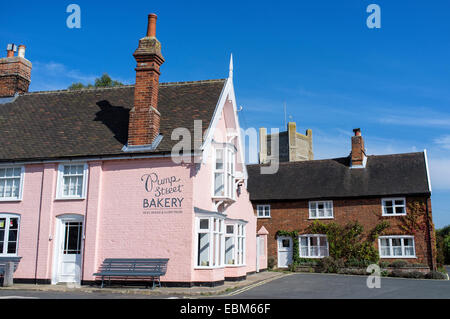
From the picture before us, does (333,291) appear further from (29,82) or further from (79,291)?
(29,82)

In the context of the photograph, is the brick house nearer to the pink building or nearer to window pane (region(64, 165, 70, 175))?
the pink building

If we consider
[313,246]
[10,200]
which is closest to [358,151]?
[313,246]

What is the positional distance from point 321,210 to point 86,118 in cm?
1835

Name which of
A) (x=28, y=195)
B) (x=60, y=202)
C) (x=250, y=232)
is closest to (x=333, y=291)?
(x=250, y=232)

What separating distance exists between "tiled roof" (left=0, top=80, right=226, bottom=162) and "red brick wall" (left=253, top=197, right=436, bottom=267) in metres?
14.3

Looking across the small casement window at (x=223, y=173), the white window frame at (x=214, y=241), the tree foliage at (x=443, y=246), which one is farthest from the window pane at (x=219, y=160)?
the tree foliage at (x=443, y=246)

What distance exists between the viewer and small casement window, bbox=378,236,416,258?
28578mm

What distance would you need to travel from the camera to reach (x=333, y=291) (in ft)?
53.6

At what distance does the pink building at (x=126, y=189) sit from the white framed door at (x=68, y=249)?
4 centimetres

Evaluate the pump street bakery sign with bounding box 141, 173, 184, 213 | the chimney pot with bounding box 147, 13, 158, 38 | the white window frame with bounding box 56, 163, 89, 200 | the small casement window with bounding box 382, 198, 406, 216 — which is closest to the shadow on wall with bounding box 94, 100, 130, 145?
the white window frame with bounding box 56, 163, 89, 200

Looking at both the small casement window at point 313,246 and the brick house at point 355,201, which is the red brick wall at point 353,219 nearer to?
the brick house at point 355,201

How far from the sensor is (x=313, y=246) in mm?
30812

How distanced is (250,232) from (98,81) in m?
21.4
